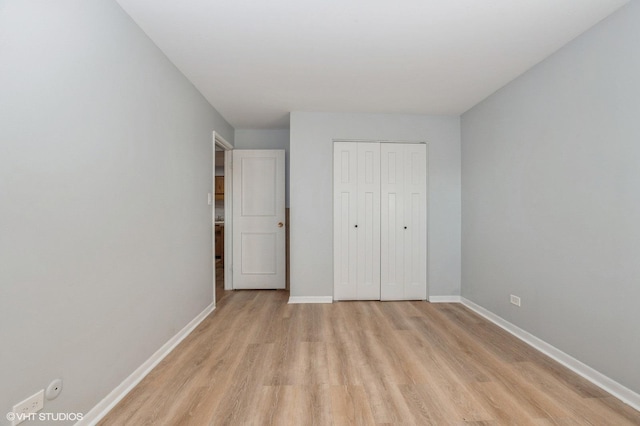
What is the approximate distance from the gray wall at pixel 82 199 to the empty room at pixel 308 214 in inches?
0.4

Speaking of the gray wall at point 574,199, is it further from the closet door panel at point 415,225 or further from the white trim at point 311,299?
the white trim at point 311,299

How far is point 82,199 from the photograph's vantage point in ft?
4.85

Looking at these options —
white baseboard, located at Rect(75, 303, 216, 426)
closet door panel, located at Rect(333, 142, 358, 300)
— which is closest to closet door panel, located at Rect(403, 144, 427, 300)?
closet door panel, located at Rect(333, 142, 358, 300)

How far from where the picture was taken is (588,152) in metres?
2.02

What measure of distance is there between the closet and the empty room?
Answer: 7.8 inches

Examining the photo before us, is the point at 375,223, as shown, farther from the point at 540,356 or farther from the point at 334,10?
the point at 334,10

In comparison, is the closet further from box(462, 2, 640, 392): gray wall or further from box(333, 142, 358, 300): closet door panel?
box(462, 2, 640, 392): gray wall

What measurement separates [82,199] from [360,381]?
Answer: 2.00 meters

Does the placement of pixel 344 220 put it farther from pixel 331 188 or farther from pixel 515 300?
pixel 515 300

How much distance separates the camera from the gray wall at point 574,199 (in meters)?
1.77

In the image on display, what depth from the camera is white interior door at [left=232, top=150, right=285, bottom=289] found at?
4.24m


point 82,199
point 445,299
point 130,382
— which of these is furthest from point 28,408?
point 445,299

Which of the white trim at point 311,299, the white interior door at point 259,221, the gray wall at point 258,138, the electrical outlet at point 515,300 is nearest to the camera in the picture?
the electrical outlet at point 515,300

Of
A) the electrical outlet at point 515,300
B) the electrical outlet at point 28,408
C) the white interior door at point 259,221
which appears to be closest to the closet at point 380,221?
the white interior door at point 259,221
